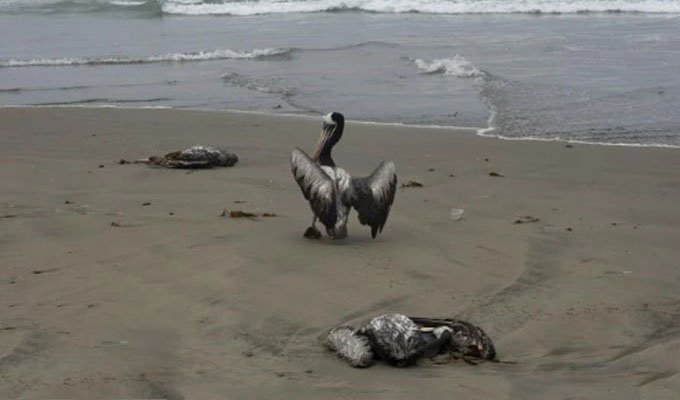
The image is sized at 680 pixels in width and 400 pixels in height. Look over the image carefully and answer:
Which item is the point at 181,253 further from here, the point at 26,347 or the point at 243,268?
the point at 26,347

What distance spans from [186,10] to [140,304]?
3230 centimetres

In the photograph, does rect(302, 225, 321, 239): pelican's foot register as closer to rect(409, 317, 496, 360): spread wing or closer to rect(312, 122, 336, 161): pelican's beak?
rect(312, 122, 336, 161): pelican's beak

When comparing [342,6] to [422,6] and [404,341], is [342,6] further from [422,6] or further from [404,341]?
[404,341]

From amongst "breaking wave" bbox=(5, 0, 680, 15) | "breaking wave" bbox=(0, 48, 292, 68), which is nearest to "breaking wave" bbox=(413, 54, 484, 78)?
"breaking wave" bbox=(0, 48, 292, 68)

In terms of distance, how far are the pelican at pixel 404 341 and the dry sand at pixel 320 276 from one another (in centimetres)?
7

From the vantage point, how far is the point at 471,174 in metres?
9.88

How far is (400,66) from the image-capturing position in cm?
1877

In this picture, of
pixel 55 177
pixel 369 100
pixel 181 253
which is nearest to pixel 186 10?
pixel 369 100

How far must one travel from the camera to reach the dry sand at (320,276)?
4656 mm

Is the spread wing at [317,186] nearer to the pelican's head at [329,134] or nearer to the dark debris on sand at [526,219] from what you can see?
the pelican's head at [329,134]

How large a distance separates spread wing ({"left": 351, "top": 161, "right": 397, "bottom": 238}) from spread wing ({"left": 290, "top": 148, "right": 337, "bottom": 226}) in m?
0.15

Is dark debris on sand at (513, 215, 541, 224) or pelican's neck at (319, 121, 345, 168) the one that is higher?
pelican's neck at (319, 121, 345, 168)

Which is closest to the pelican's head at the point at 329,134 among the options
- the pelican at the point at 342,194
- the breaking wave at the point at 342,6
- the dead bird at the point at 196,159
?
the pelican at the point at 342,194

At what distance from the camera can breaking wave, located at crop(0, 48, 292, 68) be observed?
67.1 feet
